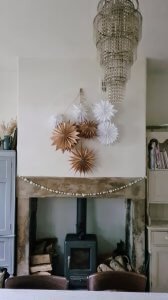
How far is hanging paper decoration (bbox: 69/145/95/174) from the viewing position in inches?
138

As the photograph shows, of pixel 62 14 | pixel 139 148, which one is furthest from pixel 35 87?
pixel 139 148

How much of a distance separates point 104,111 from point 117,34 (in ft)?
5.84

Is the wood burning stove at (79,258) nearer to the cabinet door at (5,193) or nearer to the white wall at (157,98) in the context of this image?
the cabinet door at (5,193)

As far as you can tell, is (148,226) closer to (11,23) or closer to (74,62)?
(74,62)

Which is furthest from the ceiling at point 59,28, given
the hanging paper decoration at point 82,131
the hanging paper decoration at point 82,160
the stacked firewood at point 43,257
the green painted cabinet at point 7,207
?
the stacked firewood at point 43,257

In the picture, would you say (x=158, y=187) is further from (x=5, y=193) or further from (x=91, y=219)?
(x=5, y=193)

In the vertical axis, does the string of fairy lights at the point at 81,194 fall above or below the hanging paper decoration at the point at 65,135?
below

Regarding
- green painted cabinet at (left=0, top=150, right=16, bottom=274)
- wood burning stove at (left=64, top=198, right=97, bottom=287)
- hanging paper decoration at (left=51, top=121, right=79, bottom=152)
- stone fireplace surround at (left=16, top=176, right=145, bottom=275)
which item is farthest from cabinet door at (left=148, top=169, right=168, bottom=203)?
green painted cabinet at (left=0, top=150, right=16, bottom=274)

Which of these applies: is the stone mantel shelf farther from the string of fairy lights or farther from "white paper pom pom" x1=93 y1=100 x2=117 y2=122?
"white paper pom pom" x1=93 y1=100 x2=117 y2=122

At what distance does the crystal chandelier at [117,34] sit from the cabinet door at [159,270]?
7.48ft

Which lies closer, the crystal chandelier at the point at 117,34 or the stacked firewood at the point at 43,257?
the crystal chandelier at the point at 117,34

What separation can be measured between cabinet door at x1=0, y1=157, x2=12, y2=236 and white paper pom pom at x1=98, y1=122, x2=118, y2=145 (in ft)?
3.70

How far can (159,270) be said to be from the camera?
341 centimetres

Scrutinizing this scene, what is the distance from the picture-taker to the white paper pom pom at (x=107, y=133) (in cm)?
351
